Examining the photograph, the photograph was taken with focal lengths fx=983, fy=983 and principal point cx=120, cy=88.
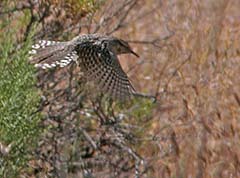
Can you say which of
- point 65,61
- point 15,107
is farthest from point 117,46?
point 15,107

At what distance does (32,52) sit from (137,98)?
4.06 ft

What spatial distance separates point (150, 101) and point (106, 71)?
0.94 m

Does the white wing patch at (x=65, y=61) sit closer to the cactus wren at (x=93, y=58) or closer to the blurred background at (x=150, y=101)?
the cactus wren at (x=93, y=58)

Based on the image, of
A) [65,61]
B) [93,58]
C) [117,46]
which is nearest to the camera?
[65,61]

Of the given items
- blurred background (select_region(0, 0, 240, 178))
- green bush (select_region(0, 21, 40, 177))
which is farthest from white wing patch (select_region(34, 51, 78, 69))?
green bush (select_region(0, 21, 40, 177))

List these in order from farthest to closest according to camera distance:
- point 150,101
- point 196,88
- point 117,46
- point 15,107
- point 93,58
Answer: point 196,88 → point 150,101 → point 117,46 → point 93,58 → point 15,107

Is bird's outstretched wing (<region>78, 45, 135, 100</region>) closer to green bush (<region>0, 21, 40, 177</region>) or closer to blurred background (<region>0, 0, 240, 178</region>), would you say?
blurred background (<region>0, 0, 240, 178</region>)

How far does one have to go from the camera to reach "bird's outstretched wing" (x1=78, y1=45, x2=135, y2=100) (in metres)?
5.43

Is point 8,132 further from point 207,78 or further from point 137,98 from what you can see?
point 207,78

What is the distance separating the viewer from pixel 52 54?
546cm

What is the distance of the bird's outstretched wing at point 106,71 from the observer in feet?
17.8

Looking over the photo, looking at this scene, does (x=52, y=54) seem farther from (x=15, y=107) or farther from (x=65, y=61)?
(x=15, y=107)

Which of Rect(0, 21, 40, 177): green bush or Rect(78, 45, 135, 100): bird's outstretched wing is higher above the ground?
Rect(0, 21, 40, 177): green bush

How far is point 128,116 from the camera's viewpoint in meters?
6.52
